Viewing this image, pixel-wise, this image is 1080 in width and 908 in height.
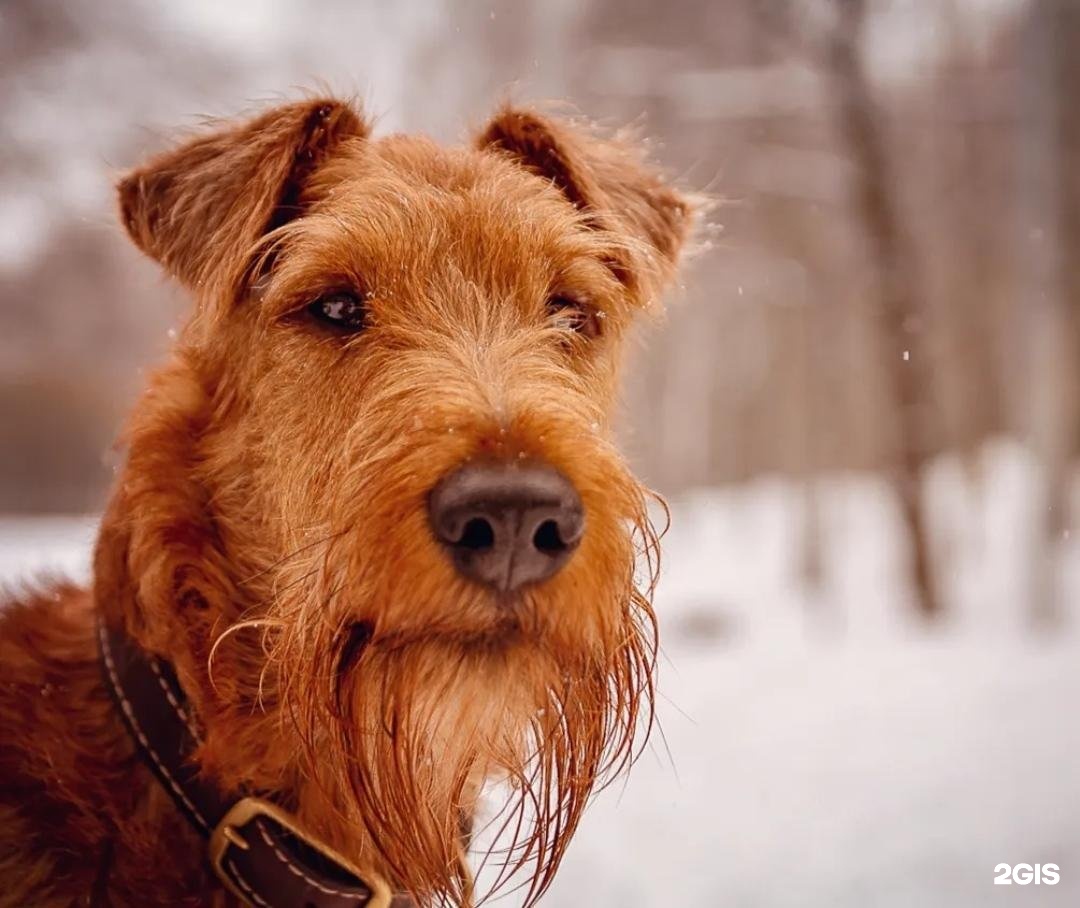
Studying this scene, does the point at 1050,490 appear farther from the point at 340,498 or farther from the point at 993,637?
the point at 340,498

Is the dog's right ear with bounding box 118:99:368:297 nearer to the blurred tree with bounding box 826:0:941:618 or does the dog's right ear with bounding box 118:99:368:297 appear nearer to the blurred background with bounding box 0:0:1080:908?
the blurred background with bounding box 0:0:1080:908

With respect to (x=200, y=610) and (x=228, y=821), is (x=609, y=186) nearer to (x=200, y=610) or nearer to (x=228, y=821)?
(x=200, y=610)

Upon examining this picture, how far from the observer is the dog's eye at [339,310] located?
91.6 inches

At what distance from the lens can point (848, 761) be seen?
559cm

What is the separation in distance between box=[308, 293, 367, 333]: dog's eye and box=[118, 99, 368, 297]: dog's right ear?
8.9 inches

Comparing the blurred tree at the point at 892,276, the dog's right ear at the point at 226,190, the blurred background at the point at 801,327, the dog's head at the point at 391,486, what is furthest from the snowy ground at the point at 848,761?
the blurred tree at the point at 892,276

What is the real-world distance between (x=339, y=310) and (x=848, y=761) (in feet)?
15.5

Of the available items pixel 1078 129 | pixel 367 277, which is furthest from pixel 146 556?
pixel 1078 129

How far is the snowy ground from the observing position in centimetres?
416

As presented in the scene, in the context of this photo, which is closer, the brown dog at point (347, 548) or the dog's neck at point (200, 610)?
the brown dog at point (347, 548)

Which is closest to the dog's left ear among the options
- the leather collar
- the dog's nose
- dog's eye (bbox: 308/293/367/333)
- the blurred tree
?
dog's eye (bbox: 308/293/367/333)

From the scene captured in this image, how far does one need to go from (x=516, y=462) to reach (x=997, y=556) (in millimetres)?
13177

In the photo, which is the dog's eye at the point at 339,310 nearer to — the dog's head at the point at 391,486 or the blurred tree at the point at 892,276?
the dog's head at the point at 391,486

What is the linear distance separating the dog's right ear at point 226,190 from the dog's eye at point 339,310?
0.74 ft
